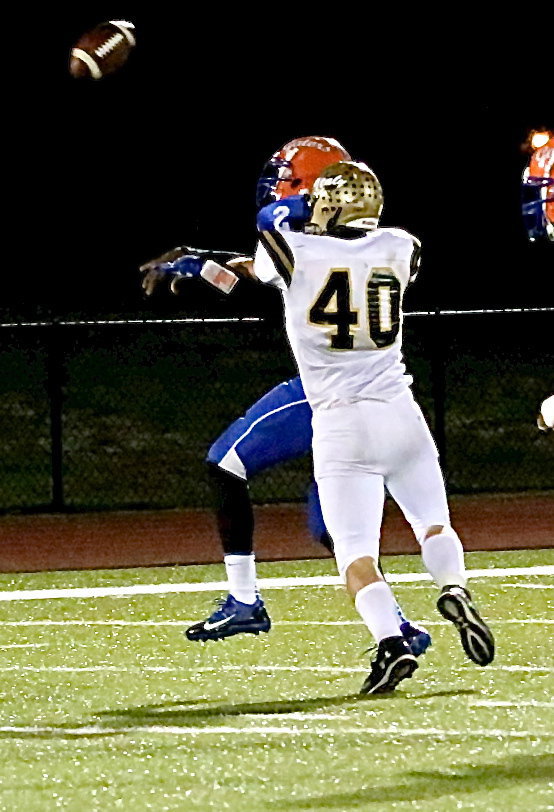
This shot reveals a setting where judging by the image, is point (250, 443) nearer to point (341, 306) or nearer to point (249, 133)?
point (341, 306)

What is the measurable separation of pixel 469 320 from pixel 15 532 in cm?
1257

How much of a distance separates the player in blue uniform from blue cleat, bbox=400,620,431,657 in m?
0.83

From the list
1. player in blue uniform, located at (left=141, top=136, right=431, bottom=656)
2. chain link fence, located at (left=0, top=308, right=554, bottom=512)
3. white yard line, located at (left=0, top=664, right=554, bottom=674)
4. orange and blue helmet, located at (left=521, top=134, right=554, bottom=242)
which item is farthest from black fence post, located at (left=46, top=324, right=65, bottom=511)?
orange and blue helmet, located at (left=521, top=134, right=554, bottom=242)

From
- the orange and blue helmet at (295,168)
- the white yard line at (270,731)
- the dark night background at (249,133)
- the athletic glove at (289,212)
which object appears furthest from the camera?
the dark night background at (249,133)

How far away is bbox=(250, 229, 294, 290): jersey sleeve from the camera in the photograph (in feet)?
23.9

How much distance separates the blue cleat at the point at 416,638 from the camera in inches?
313

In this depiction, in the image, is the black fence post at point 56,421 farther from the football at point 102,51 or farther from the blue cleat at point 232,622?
the blue cleat at point 232,622

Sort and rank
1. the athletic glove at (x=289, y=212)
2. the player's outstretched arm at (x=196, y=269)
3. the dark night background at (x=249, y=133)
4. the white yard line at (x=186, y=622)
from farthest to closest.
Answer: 1. the dark night background at (x=249, y=133)
2. the white yard line at (x=186, y=622)
3. the player's outstretched arm at (x=196, y=269)
4. the athletic glove at (x=289, y=212)

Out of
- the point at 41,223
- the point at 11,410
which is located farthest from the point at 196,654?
the point at 41,223

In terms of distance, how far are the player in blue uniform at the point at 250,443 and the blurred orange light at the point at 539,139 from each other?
33.9 inches

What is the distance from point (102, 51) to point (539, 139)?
2369 mm

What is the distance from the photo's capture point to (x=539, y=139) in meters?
8.96

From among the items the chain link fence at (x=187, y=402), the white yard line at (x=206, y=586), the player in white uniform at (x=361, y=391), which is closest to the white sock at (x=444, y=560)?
the player in white uniform at (x=361, y=391)

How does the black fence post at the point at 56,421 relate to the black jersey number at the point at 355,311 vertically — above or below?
below
